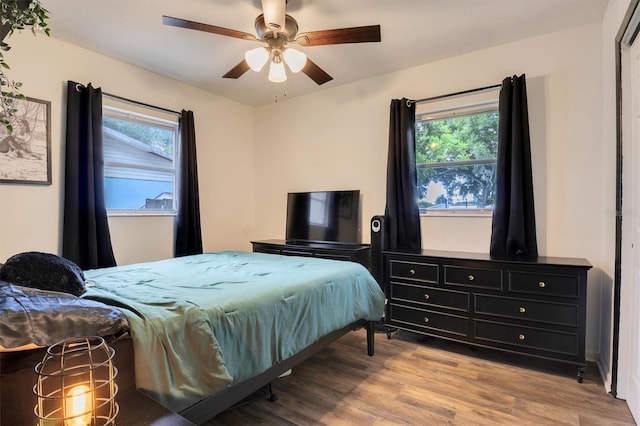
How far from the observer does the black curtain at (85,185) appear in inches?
117

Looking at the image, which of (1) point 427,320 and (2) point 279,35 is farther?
(1) point 427,320

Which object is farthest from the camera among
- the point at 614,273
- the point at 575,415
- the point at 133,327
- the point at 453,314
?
the point at 453,314

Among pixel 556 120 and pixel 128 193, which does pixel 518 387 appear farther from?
pixel 128 193

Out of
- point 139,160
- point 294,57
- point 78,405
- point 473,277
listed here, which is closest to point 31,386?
point 78,405

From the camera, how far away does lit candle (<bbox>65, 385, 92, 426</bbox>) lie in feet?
2.84

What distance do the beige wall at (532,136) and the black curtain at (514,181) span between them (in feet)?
0.42

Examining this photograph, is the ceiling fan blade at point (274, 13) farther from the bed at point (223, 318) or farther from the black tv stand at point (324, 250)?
the black tv stand at point (324, 250)

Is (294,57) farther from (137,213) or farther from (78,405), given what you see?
(137,213)

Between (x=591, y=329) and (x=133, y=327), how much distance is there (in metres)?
3.31

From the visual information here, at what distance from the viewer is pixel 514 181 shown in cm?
290

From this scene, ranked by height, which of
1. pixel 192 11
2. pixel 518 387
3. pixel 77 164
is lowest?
pixel 518 387

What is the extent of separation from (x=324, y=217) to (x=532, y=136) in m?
2.28

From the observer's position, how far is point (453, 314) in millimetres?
2889

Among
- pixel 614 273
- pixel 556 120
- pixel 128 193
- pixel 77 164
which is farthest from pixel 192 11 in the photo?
pixel 614 273
